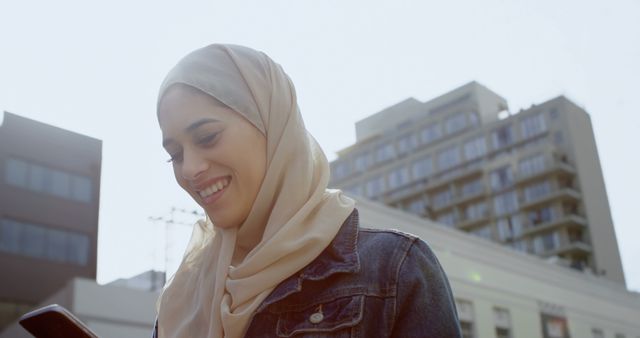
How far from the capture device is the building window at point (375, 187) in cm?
3866

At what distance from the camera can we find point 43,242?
20422mm

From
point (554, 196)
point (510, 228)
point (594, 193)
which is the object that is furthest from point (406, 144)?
point (594, 193)

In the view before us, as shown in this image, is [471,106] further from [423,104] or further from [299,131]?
[299,131]

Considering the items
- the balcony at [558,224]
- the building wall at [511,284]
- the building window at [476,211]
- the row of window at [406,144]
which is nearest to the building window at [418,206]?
the building window at [476,211]

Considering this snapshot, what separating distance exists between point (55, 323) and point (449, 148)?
1426 inches

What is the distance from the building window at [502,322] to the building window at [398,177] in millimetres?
22200

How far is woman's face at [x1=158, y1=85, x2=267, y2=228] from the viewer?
109 cm

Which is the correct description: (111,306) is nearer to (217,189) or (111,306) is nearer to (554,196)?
(217,189)

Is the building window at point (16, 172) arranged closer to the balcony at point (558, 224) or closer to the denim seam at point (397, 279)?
the denim seam at point (397, 279)

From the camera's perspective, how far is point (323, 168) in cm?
121

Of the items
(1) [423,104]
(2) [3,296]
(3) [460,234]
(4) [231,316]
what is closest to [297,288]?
(4) [231,316]

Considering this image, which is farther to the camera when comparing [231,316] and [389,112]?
[389,112]

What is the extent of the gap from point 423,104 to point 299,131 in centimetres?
3914

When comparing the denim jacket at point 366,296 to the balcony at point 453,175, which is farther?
the balcony at point 453,175
